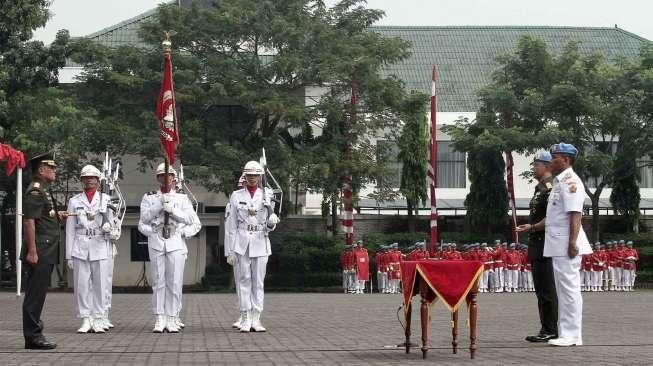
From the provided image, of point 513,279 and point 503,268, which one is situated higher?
point 503,268

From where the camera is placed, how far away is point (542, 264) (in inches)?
520

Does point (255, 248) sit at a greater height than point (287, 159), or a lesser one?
lesser

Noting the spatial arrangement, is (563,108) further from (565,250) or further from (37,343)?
(37,343)

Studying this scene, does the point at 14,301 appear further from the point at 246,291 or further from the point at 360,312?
the point at 246,291

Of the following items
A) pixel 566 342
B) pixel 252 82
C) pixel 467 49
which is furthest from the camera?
pixel 467 49

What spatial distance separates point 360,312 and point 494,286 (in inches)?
760

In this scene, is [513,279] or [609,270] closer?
[513,279]

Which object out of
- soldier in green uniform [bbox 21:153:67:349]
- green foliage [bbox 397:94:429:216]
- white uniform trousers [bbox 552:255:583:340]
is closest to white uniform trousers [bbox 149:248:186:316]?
soldier in green uniform [bbox 21:153:67:349]

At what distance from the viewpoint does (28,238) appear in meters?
12.0

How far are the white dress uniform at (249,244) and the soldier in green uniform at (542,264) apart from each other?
3.60m

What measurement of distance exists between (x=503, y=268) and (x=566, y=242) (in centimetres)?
2790

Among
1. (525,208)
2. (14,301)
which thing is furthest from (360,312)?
(525,208)

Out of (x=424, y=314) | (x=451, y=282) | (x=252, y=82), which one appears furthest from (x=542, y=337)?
(x=252, y=82)

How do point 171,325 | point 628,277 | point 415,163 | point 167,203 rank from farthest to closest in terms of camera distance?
1. point 415,163
2. point 628,277
3. point 167,203
4. point 171,325
